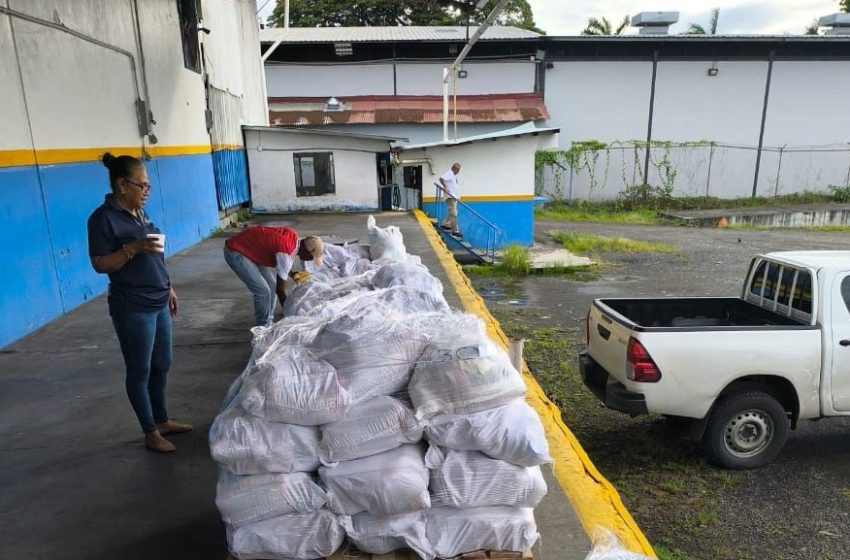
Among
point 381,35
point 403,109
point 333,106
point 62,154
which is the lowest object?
point 62,154

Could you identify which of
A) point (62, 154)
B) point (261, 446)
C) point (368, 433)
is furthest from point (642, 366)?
point (62, 154)

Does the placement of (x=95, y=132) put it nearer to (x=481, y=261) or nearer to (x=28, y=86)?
(x=28, y=86)

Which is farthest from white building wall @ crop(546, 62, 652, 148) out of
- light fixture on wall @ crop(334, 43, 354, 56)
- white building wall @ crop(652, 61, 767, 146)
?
light fixture on wall @ crop(334, 43, 354, 56)

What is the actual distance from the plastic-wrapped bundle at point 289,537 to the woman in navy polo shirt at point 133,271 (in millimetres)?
1372

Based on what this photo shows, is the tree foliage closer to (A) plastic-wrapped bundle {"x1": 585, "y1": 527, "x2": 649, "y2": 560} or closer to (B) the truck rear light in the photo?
(B) the truck rear light

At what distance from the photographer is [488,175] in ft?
52.2

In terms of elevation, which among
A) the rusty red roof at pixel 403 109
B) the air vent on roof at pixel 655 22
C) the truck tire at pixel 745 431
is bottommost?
the truck tire at pixel 745 431

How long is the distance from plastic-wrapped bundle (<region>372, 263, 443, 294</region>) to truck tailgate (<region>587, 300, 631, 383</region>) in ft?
A: 4.96

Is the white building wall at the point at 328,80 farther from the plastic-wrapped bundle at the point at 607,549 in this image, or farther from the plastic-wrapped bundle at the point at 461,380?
the plastic-wrapped bundle at the point at 607,549

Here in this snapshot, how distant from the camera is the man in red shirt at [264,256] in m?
4.90

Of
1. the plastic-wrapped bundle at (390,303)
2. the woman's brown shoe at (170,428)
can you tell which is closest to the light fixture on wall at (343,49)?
the plastic-wrapped bundle at (390,303)

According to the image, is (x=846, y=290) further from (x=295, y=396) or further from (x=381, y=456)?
(x=295, y=396)

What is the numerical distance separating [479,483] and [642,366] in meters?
2.57

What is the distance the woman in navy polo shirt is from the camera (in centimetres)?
294
